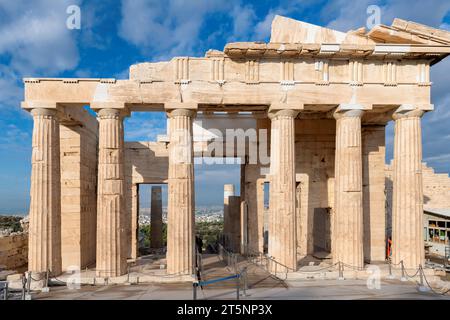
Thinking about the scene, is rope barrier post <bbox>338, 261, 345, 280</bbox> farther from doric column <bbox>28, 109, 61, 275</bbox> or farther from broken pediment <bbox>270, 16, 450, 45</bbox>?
doric column <bbox>28, 109, 61, 275</bbox>

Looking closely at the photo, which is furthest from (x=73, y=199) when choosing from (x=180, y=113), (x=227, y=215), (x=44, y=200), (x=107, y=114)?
(x=227, y=215)

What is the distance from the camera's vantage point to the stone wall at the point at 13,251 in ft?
56.1

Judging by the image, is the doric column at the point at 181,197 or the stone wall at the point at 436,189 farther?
the stone wall at the point at 436,189

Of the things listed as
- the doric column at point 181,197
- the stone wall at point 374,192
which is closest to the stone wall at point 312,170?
the stone wall at point 374,192

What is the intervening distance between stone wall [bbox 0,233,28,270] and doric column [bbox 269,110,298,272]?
13065mm

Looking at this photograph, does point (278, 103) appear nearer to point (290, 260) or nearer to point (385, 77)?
point (385, 77)

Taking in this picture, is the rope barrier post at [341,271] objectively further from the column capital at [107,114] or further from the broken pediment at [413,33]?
the column capital at [107,114]

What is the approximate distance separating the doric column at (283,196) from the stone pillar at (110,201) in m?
6.40

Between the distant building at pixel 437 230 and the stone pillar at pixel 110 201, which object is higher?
the stone pillar at pixel 110 201

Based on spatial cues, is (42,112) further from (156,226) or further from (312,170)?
(312,170)

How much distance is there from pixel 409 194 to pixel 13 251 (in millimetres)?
19547

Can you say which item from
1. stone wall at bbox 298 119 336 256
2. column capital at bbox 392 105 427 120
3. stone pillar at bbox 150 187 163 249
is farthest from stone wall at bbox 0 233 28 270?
column capital at bbox 392 105 427 120

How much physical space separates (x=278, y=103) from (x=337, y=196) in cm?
485

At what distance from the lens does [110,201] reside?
14.1m
